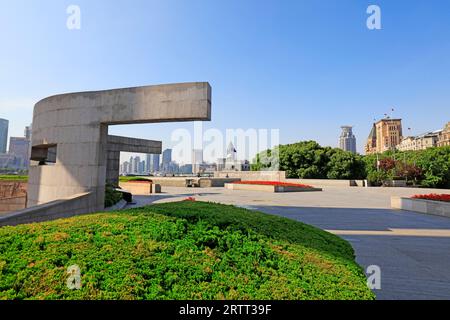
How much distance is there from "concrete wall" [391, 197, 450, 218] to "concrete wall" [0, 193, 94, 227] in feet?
52.5

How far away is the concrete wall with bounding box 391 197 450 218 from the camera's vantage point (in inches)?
441

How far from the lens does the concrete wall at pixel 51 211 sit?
6.28 m

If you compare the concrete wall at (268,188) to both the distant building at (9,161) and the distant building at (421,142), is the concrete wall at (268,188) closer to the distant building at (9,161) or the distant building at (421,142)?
the distant building at (421,142)

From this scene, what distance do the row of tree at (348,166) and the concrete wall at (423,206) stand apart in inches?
1058

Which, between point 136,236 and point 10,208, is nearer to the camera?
point 136,236

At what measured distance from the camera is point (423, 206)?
12227mm

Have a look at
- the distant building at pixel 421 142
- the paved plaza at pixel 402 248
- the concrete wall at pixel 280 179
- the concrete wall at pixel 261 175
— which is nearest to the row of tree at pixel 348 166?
the concrete wall at pixel 261 175

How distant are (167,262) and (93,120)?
27.8 ft

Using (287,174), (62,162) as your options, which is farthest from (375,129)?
(62,162)

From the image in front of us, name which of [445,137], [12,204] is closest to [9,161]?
[12,204]

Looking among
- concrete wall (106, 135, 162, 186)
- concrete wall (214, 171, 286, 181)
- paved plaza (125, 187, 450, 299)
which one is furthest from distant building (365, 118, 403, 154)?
paved plaza (125, 187, 450, 299)
